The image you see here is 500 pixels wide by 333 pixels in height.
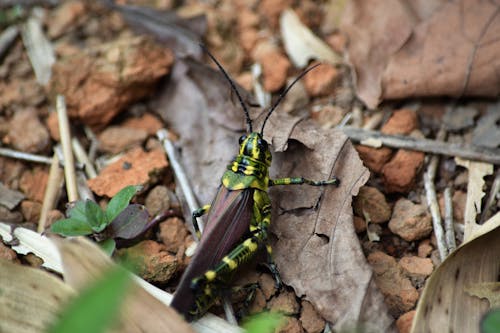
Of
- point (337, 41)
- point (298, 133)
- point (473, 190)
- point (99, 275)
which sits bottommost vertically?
point (99, 275)

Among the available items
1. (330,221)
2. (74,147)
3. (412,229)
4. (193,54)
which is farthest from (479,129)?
(74,147)

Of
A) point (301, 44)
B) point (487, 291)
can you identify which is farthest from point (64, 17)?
point (487, 291)

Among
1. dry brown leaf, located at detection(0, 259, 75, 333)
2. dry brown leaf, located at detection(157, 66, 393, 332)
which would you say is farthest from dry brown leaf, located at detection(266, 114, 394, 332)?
dry brown leaf, located at detection(0, 259, 75, 333)

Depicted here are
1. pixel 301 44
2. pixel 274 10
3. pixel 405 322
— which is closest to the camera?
pixel 405 322

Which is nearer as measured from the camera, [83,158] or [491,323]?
[491,323]

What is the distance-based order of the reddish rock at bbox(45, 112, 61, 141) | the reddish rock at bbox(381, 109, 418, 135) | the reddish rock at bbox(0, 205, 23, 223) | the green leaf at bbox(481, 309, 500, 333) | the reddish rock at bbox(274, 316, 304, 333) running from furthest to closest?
Result: 1. the reddish rock at bbox(45, 112, 61, 141)
2. the reddish rock at bbox(381, 109, 418, 135)
3. the reddish rock at bbox(0, 205, 23, 223)
4. the reddish rock at bbox(274, 316, 304, 333)
5. the green leaf at bbox(481, 309, 500, 333)

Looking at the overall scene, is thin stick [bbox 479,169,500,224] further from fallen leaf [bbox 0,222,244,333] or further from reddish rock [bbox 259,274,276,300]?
fallen leaf [bbox 0,222,244,333]

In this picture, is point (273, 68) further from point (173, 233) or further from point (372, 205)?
point (173, 233)
